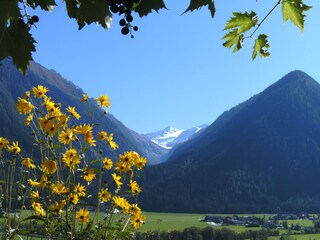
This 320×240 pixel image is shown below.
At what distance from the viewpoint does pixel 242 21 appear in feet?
7.46

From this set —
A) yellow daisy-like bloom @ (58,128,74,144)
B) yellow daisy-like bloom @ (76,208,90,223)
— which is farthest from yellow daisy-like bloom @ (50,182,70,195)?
yellow daisy-like bloom @ (76,208,90,223)

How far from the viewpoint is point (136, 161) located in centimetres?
643

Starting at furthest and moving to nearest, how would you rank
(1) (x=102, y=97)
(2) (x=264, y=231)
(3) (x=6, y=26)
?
(2) (x=264, y=231)
(1) (x=102, y=97)
(3) (x=6, y=26)

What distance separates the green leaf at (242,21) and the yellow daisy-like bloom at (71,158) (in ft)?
10.6

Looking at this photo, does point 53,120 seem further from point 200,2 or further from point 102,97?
point 200,2

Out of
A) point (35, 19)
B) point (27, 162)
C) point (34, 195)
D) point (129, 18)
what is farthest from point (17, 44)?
Result: point (27, 162)

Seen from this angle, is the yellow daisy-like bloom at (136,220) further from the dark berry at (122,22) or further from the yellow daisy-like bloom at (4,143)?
the dark berry at (122,22)

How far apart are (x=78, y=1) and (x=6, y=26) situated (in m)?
0.33

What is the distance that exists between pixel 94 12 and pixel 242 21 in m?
1.09

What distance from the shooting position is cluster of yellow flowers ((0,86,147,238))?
→ 16.8 feet

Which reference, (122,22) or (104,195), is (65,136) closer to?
(104,195)

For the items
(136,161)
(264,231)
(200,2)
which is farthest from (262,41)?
(264,231)

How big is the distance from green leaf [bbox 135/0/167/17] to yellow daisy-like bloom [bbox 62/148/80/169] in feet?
12.7

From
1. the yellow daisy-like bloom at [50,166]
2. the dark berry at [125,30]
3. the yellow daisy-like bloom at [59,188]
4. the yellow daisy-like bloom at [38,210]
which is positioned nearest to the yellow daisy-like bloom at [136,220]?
the yellow daisy-like bloom at [38,210]
